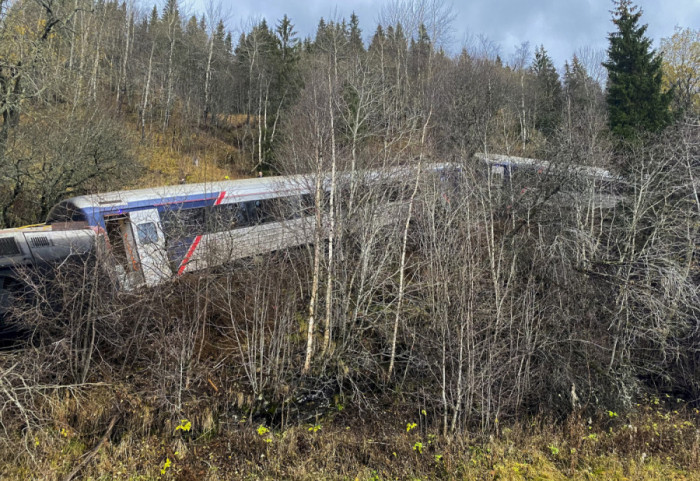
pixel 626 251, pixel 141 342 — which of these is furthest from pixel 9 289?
pixel 626 251

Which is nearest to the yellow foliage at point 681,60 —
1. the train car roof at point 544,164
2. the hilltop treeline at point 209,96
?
the hilltop treeline at point 209,96

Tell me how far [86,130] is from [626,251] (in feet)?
55.0

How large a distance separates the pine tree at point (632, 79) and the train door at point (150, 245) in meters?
20.7

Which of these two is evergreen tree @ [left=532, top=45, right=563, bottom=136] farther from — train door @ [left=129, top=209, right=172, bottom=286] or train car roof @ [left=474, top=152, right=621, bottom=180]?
train door @ [left=129, top=209, right=172, bottom=286]

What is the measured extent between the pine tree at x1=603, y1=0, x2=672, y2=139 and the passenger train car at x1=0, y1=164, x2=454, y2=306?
49.9 ft

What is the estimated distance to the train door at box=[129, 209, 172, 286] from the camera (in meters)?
8.74

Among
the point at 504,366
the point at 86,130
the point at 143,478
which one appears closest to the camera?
the point at 143,478

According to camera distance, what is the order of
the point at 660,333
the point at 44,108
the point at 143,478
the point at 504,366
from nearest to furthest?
the point at 143,478 → the point at 504,366 → the point at 660,333 → the point at 44,108

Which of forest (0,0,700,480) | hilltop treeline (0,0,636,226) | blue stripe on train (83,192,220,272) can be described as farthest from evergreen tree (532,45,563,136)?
blue stripe on train (83,192,220,272)

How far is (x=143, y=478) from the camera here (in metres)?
5.69

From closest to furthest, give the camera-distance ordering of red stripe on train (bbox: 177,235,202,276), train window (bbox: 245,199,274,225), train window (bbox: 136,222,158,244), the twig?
the twig → red stripe on train (bbox: 177,235,202,276) → train window (bbox: 136,222,158,244) → train window (bbox: 245,199,274,225)

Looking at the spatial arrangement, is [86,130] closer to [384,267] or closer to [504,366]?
[384,267]

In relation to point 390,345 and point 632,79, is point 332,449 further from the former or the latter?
point 632,79

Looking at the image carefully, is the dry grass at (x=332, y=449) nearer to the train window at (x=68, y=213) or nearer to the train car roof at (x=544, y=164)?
the train window at (x=68, y=213)
